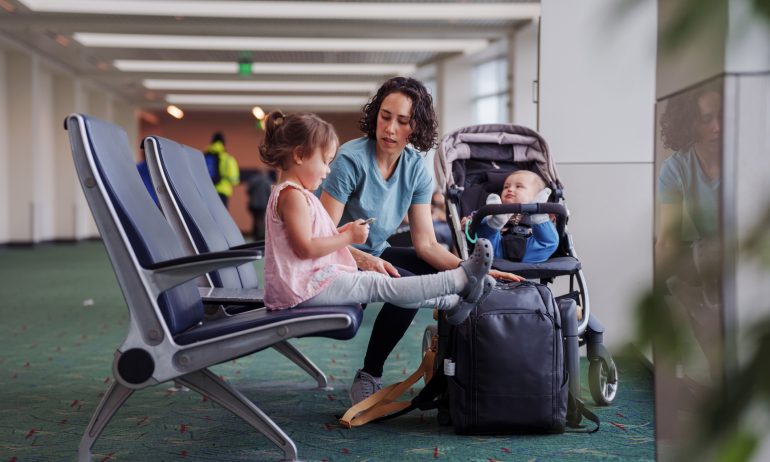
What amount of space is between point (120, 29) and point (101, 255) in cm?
386

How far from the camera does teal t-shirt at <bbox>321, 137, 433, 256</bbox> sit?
271 cm

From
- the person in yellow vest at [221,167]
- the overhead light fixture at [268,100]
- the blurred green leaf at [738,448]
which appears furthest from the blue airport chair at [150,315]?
the overhead light fixture at [268,100]

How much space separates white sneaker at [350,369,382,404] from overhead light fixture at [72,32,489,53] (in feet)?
30.8

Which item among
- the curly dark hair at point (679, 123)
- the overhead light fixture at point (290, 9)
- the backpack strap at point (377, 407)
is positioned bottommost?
the backpack strap at point (377, 407)

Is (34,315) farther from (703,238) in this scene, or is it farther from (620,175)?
(703,238)

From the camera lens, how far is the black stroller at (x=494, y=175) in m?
2.82

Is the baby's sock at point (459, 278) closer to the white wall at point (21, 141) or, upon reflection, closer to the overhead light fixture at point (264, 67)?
the overhead light fixture at point (264, 67)

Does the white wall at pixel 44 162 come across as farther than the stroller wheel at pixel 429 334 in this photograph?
Yes

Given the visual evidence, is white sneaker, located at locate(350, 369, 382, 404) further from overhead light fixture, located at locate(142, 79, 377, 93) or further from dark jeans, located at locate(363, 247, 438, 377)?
overhead light fixture, located at locate(142, 79, 377, 93)

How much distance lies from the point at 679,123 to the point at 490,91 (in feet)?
42.3

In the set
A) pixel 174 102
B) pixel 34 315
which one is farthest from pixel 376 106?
pixel 174 102

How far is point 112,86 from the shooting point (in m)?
17.9

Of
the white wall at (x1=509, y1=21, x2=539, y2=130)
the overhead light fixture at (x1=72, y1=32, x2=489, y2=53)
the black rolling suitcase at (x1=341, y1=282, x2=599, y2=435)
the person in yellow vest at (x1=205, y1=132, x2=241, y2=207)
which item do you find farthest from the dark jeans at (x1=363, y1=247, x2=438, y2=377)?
the overhead light fixture at (x1=72, y1=32, x2=489, y2=53)

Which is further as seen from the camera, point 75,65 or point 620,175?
point 75,65
